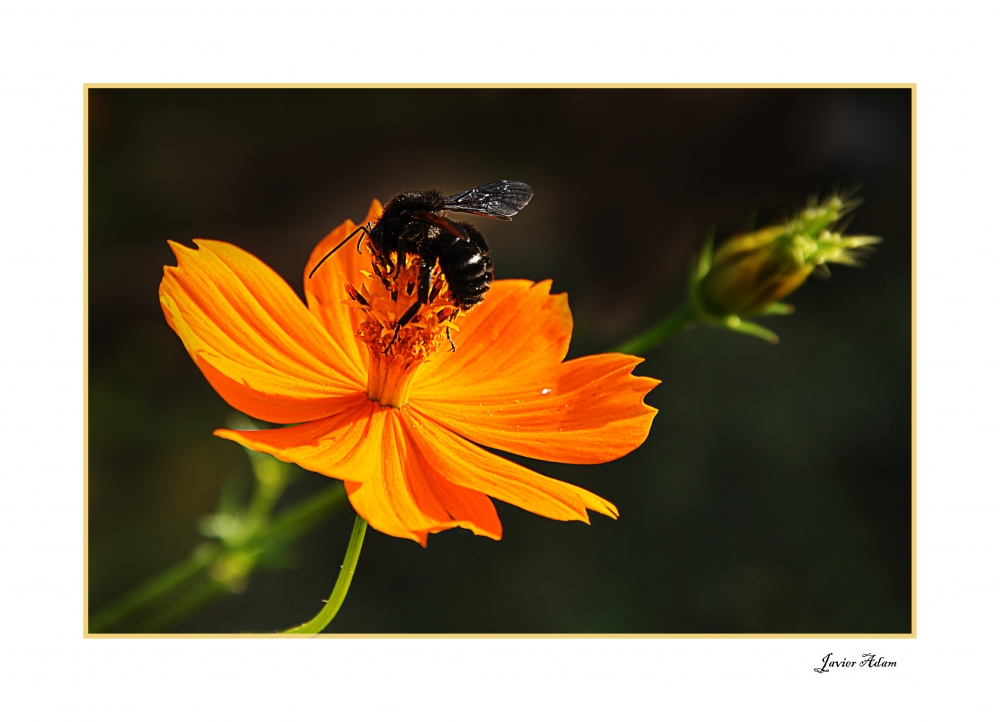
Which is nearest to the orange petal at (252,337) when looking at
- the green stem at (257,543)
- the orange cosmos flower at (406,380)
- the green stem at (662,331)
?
the orange cosmos flower at (406,380)

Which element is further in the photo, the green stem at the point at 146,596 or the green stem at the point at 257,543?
the green stem at the point at 146,596

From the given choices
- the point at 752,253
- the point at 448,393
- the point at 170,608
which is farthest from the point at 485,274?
A: the point at 170,608

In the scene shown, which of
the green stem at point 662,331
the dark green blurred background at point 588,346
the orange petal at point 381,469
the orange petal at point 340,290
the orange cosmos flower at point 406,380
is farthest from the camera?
the dark green blurred background at point 588,346

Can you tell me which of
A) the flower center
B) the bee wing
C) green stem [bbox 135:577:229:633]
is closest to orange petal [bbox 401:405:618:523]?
the flower center

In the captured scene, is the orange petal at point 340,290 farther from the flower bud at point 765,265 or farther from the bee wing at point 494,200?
the flower bud at point 765,265

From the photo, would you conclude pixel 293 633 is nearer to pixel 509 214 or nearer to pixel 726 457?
pixel 509 214

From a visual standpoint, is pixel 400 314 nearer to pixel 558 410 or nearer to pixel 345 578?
pixel 558 410

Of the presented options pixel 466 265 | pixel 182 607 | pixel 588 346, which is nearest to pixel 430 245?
pixel 466 265

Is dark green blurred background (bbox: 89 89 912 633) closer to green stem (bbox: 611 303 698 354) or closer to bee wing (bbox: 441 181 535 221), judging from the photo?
green stem (bbox: 611 303 698 354)
